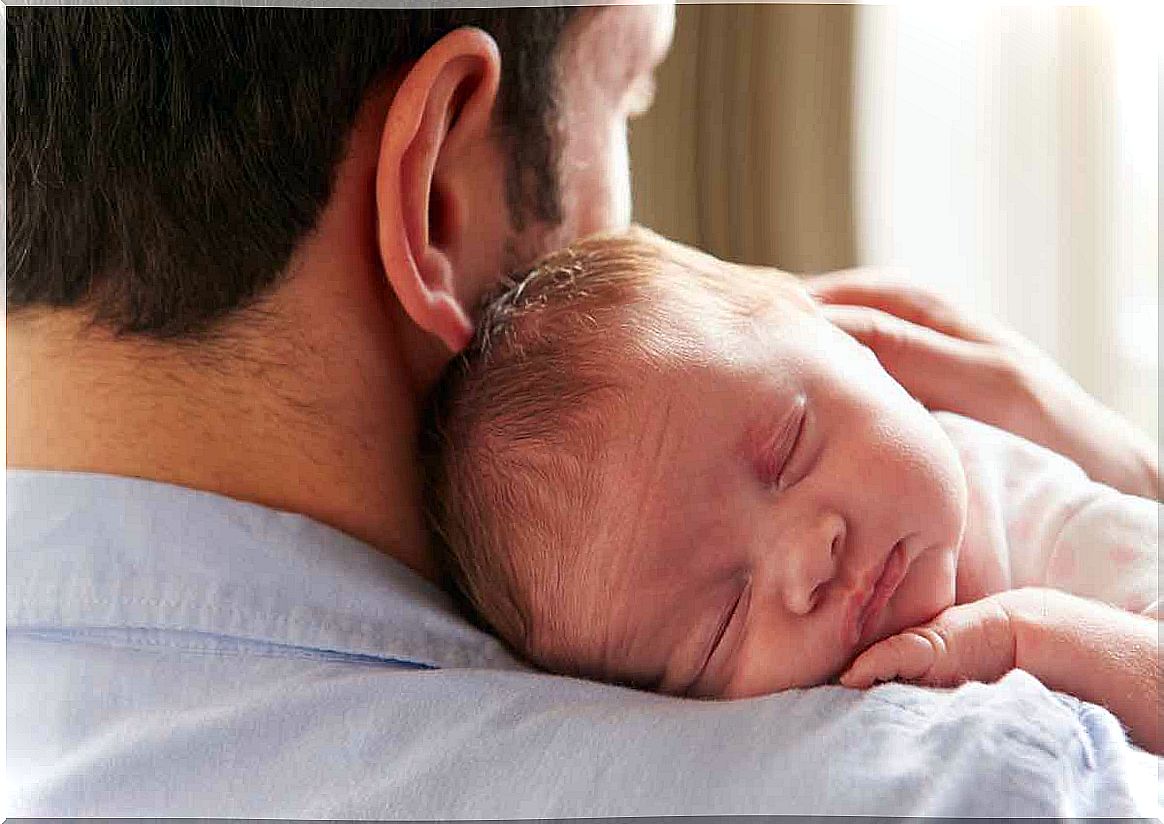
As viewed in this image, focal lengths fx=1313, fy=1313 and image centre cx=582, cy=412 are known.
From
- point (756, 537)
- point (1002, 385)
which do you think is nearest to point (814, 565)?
point (756, 537)

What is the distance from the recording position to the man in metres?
0.55

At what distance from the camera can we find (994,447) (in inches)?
31.8

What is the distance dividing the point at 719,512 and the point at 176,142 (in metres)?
0.33

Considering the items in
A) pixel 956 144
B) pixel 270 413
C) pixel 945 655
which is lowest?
pixel 945 655

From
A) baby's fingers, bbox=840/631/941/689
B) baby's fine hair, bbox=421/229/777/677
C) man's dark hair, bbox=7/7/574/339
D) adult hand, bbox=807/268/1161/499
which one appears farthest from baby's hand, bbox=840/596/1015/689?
man's dark hair, bbox=7/7/574/339

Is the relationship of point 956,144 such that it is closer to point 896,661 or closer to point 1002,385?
point 1002,385

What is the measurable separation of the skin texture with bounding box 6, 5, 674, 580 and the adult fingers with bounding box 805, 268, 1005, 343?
0.80 feet

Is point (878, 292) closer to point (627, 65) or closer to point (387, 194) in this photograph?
point (627, 65)

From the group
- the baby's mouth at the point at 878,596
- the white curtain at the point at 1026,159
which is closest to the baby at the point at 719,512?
the baby's mouth at the point at 878,596

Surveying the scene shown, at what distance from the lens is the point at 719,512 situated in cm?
66

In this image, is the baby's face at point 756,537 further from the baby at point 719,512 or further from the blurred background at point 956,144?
the blurred background at point 956,144

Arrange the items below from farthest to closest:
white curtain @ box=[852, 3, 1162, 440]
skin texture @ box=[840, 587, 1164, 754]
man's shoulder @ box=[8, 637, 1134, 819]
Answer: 1. white curtain @ box=[852, 3, 1162, 440]
2. skin texture @ box=[840, 587, 1164, 754]
3. man's shoulder @ box=[8, 637, 1134, 819]

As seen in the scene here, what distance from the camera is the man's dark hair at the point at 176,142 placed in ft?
2.13

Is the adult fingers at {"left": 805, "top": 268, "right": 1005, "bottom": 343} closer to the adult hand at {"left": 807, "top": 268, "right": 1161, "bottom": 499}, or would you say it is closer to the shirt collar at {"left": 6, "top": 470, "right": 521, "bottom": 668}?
the adult hand at {"left": 807, "top": 268, "right": 1161, "bottom": 499}
